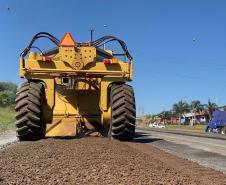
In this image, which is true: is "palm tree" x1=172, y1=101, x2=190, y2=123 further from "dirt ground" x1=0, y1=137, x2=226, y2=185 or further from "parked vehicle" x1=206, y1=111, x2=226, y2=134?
"dirt ground" x1=0, y1=137, x2=226, y2=185

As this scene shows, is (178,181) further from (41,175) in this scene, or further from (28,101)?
(28,101)

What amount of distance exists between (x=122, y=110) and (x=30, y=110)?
2.32m

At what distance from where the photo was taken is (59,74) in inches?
532

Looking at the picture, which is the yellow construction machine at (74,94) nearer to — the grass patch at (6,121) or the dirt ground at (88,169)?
the dirt ground at (88,169)

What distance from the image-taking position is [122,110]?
13305mm

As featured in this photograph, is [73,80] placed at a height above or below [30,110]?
above

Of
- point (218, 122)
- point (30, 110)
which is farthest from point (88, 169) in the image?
point (218, 122)

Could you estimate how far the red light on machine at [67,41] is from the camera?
45.0ft

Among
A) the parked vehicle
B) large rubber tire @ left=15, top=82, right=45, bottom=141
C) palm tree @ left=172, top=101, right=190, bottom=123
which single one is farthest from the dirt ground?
palm tree @ left=172, top=101, right=190, bottom=123

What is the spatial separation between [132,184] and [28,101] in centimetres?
722

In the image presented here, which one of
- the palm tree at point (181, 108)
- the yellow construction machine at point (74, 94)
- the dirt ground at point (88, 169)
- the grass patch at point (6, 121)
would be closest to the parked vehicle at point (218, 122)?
the grass patch at point (6, 121)

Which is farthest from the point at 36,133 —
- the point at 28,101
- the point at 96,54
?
the point at 96,54

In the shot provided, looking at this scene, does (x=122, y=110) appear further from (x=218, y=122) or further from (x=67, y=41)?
(x=218, y=122)

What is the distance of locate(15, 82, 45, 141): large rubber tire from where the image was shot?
12992mm
